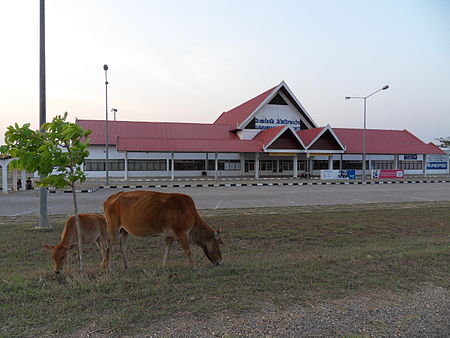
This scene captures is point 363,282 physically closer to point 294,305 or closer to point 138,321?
point 294,305

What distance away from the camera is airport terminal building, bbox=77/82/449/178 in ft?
112

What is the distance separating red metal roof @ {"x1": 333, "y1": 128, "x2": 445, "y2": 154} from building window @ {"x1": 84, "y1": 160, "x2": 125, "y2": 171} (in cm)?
2731

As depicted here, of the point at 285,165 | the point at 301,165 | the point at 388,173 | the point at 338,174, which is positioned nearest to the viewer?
the point at 338,174

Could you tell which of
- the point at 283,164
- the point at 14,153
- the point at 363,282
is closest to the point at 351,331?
the point at 363,282

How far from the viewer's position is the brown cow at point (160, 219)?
4.72m

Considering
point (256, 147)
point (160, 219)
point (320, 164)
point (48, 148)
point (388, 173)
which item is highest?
Answer: point (256, 147)

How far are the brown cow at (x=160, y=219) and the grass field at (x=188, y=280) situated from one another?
0.48 meters

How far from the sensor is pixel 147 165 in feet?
118

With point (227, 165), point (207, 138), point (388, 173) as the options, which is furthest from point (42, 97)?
point (388, 173)

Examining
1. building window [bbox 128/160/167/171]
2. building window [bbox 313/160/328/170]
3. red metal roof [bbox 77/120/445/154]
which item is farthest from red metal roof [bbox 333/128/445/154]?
building window [bbox 128/160/167/171]

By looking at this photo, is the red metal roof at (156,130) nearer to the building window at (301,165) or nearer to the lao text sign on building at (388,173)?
the building window at (301,165)

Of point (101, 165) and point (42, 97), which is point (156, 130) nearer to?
point (101, 165)

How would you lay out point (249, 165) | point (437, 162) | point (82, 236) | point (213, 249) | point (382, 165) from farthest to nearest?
point (437, 162) → point (382, 165) → point (249, 165) → point (82, 236) → point (213, 249)

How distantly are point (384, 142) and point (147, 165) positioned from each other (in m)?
32.0
